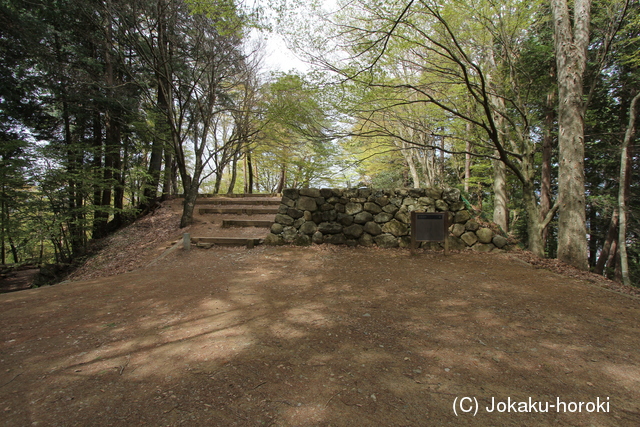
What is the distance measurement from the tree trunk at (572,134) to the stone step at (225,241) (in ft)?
21.0

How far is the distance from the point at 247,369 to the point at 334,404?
0.72 metres

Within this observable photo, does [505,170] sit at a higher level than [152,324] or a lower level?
higher

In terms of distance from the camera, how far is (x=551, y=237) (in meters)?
13.2

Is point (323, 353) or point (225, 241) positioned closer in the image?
point (323, 353)

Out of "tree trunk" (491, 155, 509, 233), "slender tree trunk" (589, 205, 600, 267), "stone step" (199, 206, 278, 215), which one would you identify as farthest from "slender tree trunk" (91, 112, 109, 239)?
"slender tree trunk" (589, 205, 600, 267)

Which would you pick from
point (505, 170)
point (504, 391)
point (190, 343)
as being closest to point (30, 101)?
point (190, 343)

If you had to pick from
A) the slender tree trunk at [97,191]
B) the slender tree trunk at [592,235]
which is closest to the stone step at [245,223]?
the slender tree trunk at [97,191]

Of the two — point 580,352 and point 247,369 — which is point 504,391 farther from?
point 247,369

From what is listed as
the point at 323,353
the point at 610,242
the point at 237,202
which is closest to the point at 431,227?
the point at 323,353

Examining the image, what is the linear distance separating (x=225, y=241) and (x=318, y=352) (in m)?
5.19

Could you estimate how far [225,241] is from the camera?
683cm

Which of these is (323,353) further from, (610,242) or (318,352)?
(610,242)

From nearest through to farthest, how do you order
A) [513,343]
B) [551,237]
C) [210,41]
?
[513,343] < [210,41] < [551,237]

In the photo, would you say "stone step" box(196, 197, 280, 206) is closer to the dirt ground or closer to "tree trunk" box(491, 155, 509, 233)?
the dirt ground
